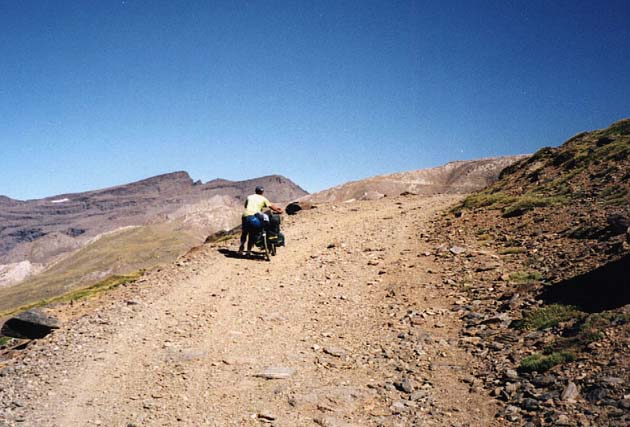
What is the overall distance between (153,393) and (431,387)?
513 cm

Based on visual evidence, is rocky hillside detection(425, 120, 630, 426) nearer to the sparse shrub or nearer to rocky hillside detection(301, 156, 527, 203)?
the sparse shrub

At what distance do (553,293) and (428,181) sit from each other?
18619 centimetres

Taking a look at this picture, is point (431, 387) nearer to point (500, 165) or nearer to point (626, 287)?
point (626, 287)

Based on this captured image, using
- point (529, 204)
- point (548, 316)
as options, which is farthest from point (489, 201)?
point (548, 316)

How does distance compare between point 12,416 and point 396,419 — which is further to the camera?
point 12,416

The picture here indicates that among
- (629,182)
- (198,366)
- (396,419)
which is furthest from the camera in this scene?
(629,182)

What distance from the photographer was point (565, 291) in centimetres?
929

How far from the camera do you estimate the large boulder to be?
484 inches

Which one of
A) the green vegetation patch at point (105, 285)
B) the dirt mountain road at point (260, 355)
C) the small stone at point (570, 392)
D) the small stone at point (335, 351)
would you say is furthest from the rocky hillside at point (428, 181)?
the small stone at point (570, 392)

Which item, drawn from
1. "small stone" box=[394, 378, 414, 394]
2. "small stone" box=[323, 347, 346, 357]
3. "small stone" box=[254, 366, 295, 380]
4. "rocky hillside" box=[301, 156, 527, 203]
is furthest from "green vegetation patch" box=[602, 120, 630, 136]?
"rocky hillside" box=[301, 156, 527, 203]

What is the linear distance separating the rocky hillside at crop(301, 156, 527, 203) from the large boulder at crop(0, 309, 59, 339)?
154 m

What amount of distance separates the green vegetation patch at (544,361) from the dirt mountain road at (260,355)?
101cm

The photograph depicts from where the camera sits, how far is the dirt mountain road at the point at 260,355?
7.11 metres

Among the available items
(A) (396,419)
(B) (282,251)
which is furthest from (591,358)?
(B) (282,251)
